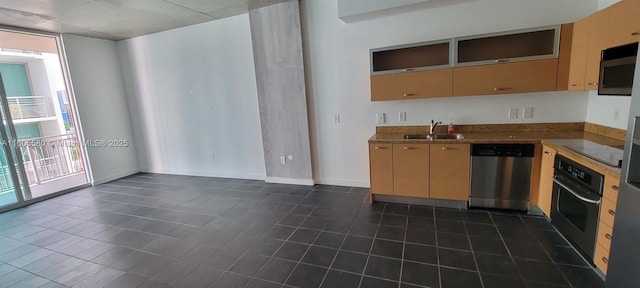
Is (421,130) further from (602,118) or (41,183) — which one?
(41,183)

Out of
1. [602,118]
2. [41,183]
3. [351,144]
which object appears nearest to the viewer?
[602,118]

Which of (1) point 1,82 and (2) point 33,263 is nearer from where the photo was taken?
(2) point 33,263

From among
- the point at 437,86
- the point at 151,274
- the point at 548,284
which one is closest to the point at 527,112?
the point at 437,86

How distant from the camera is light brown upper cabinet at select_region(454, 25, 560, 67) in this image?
2793 mm

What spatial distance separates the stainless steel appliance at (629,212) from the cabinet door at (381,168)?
193cm

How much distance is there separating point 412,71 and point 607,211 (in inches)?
82.3

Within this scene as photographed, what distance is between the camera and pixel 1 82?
4062mm

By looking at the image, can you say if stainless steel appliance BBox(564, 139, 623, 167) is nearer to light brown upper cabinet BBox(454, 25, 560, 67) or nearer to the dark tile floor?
the dark tile floor

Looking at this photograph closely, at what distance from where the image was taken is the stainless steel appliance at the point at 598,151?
188 centimetres

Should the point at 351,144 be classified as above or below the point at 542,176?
above

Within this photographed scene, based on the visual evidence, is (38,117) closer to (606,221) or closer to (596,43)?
(606,221)

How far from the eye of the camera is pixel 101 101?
17.1ft

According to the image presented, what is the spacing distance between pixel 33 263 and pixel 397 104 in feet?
14.0

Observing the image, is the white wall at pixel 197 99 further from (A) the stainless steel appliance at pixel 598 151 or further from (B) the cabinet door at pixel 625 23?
(B) the cabinet door at pixel 625 23
